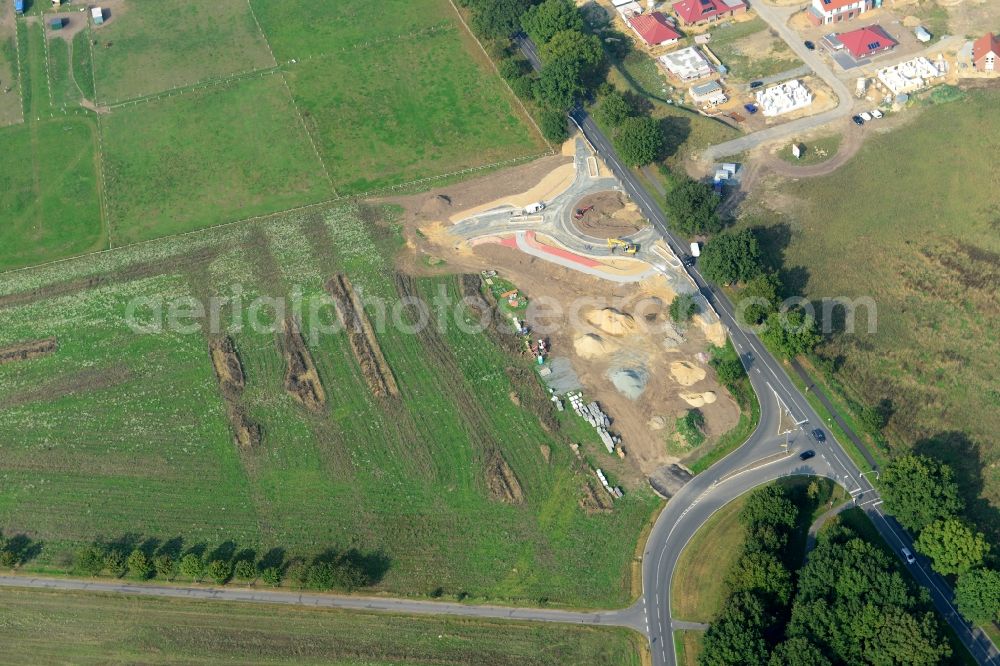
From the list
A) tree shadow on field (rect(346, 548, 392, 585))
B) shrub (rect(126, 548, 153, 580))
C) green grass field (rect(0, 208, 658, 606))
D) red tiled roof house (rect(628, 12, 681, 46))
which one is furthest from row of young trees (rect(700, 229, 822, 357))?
shrub (rect(126, 548, 153, 580))

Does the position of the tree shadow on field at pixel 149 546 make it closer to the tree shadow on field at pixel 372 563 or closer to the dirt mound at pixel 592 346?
the tree shadow on field at pixel 372 563

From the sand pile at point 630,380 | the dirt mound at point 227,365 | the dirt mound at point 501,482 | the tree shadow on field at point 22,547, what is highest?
the sand pile at point 630,380

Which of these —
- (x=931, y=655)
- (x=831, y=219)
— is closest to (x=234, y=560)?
(x=931, y=655)

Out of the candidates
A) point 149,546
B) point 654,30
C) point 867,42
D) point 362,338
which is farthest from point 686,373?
point 867,42

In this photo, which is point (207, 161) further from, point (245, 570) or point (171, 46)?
point (245, 570)

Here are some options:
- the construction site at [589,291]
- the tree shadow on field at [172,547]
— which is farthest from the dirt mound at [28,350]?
the construction site at [589,291]

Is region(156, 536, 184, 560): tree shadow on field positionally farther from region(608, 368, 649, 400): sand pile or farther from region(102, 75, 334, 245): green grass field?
region(608, 368, 649, 400): sand pile

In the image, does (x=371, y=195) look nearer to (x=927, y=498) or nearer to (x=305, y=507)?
(x=305, y=507)
